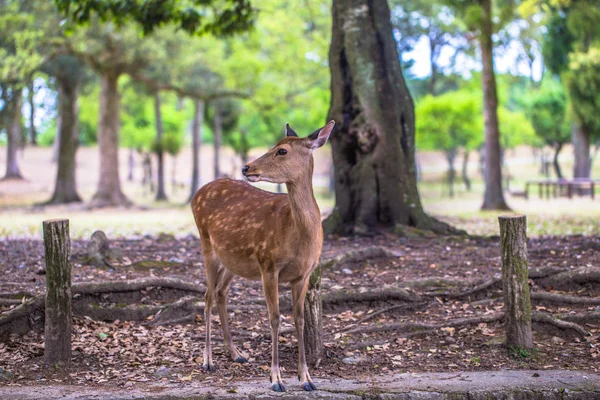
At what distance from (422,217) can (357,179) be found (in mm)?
1140

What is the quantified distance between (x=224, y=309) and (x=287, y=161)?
5.31ft

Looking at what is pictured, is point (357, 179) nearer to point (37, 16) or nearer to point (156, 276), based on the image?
point (156, 276)

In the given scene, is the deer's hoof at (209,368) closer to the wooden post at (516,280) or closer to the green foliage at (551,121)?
the wooden post at (516,280)

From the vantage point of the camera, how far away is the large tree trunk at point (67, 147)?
28031 mm

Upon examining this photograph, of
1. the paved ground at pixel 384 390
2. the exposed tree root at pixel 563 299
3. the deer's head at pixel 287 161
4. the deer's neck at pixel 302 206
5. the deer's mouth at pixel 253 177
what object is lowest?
the paved ground at pixel 384 390

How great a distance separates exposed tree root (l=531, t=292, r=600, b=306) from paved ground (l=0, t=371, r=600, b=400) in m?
1.82

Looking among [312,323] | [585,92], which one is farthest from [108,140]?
[312,323]

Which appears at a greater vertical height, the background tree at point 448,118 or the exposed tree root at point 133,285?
A: the background tree at point 448,118

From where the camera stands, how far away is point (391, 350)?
6414 millimetres

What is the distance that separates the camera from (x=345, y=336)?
6.71 m

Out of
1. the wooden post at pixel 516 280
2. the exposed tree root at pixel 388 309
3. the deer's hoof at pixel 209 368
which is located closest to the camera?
the deer's hoof at pixel 209 368

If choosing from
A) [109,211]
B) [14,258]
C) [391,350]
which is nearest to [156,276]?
[14,258]

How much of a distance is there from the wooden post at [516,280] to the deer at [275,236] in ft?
5.15

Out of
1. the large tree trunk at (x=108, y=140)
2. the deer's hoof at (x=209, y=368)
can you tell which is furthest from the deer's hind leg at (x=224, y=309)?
the large tree trunk at (x=108, y=140)
